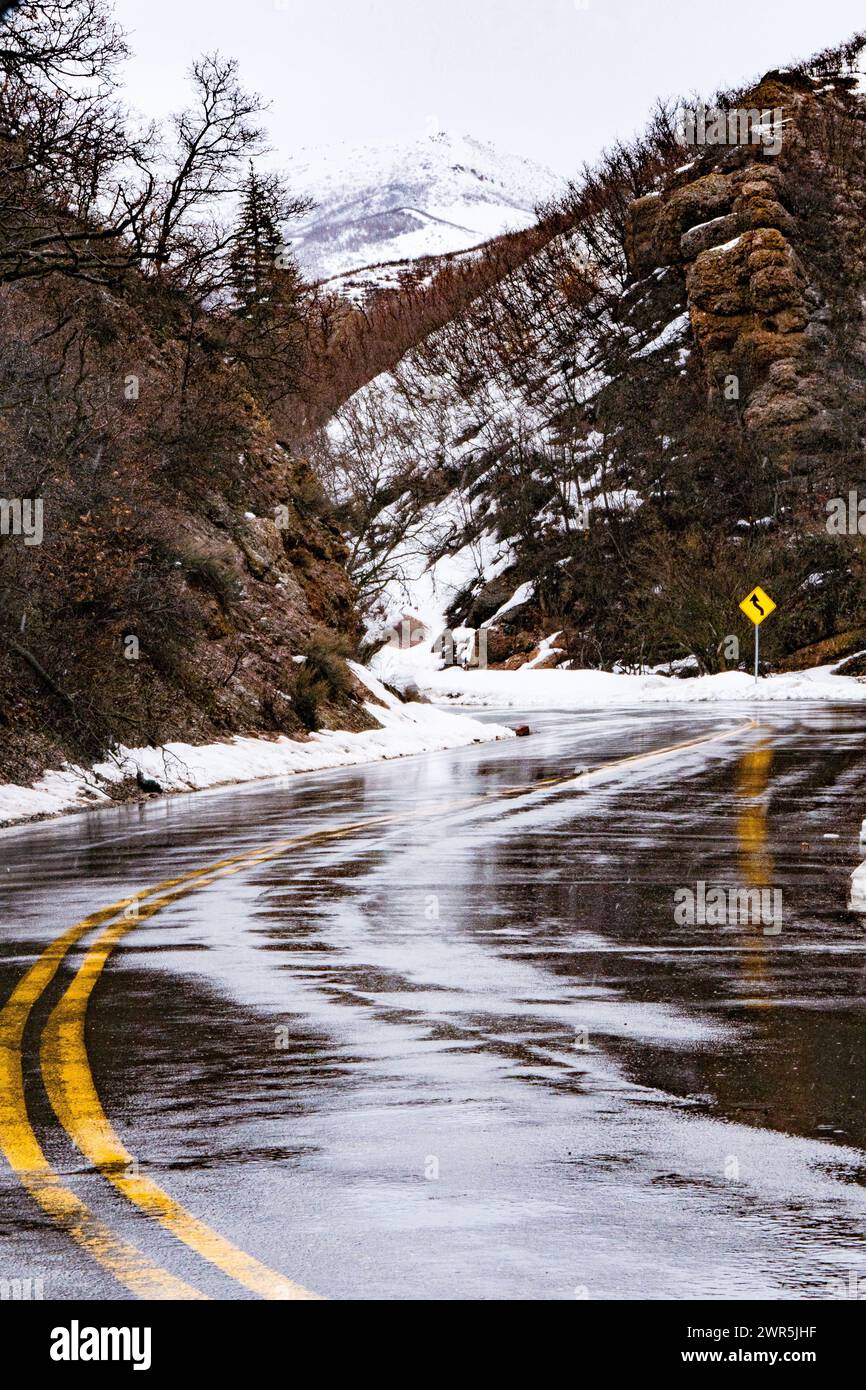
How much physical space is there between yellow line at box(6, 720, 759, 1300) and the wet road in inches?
0.8

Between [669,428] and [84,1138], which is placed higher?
[669,428]

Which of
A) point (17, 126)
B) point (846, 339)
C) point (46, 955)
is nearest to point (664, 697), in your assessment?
point (846, 339)

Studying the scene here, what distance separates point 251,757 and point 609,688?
122 feet

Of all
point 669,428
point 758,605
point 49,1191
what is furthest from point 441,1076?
point 669,428

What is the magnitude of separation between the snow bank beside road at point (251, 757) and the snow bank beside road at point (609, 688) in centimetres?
1397

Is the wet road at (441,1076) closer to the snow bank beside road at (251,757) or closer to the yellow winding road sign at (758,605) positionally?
the snow bank beside road at (251,757)

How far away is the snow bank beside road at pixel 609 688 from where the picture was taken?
5700 centimetres

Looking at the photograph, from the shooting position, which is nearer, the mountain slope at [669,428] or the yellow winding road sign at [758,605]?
the yellow winding road sign at [758,605]

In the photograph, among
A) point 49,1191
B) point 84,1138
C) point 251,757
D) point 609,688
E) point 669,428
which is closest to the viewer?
point 49,1191

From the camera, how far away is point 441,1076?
7.30 meters

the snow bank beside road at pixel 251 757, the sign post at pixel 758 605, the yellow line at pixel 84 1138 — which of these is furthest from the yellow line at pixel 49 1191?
the sign post at pixel 758 605

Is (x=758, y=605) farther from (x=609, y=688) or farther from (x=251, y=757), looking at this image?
(x=251, y=757)

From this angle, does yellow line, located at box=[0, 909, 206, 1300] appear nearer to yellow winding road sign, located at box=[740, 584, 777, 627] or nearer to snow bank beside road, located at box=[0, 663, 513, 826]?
snow bank beside road, located at box=[0, 663, 513, 826]

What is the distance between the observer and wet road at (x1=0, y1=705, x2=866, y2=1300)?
5.03m
